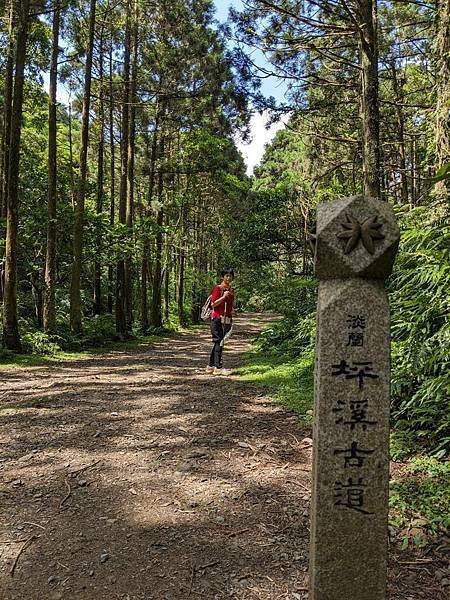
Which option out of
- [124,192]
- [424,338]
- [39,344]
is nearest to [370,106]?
[424,338]

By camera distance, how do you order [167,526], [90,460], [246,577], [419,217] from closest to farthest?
[246,577] → [167,526] → [90,460] → [419,217]

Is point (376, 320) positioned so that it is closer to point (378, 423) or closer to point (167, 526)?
point (378, 423)

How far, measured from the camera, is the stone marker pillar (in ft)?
7.89

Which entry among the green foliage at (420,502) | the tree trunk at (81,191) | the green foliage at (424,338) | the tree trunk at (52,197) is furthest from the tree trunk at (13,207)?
the green foliage at (420,502)

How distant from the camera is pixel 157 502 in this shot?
3805 mm

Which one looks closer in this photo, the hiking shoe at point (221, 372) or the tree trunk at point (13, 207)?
the hiking shoe at point (221, 372)

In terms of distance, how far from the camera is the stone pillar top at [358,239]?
2412 mm

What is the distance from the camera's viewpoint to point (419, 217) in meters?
6.06

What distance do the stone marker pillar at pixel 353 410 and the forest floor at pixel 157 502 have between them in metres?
0.57

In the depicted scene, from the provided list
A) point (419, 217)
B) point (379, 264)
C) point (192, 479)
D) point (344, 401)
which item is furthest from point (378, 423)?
point (419, 217)

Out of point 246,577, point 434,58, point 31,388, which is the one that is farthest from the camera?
point 31,388

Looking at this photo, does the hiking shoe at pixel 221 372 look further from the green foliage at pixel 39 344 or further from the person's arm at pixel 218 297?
the green foliage at pixel 39 344

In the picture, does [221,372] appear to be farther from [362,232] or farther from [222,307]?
[362,232]

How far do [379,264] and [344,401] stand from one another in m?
0.73
